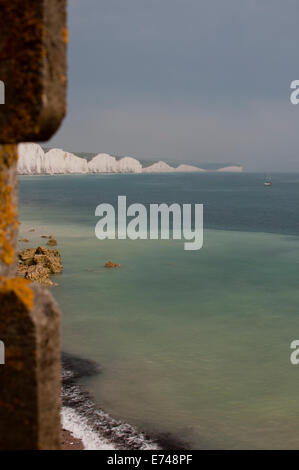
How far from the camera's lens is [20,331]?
2.52 meters

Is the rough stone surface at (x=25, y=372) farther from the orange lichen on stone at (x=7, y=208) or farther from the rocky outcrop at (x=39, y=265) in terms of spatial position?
the rocky outcrop at (x=39, y=265)

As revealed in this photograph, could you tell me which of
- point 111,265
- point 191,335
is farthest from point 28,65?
point 111,265

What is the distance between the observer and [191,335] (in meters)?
24.4

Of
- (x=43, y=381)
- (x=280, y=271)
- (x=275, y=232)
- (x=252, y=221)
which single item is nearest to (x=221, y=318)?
(x=280, y=271)

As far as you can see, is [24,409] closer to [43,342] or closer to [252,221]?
[43,342]

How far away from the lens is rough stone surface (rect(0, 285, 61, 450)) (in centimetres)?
252

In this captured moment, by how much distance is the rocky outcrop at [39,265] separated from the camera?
32.2 meters

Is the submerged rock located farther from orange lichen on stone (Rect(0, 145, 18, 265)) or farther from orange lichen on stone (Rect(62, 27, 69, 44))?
orange lichen on stone (Rect(62, 27, 69, 44))

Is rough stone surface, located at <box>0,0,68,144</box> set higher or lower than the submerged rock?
lower

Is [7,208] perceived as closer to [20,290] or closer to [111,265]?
[20,290]

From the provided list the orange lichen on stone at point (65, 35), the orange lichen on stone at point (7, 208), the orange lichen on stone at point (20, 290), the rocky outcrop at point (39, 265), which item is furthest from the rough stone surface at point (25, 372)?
the rocky outcrop at point (39, 265)

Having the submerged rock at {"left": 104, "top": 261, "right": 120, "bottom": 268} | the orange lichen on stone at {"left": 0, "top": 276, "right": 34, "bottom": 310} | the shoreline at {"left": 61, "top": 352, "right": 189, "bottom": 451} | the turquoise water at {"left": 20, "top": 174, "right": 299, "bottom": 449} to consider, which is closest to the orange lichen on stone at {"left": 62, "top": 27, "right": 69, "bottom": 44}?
the orange lichen on stone at {"left": 0, "top": 276, "right": 34, "bottom": 310}

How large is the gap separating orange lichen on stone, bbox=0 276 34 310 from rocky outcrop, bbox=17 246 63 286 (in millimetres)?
29341

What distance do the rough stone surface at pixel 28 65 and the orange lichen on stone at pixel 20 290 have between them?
27.5 inches
